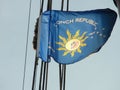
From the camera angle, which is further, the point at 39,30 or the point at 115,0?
the point at 115,0

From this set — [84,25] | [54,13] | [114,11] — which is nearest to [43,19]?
[54,13]

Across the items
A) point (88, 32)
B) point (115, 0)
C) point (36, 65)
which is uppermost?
point (115, 0)

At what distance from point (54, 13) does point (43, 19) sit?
0.27 metres

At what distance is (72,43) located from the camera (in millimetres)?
9414

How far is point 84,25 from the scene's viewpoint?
375 inches

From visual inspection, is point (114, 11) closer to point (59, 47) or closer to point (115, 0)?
point (115, 0)

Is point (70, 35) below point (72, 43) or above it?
above

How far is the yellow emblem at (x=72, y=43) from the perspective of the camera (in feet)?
30.7

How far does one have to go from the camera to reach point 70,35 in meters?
9.48

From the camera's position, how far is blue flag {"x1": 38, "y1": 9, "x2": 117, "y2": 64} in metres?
9.29

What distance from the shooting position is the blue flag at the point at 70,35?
9.29 metres

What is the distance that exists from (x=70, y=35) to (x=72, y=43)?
19 centimetres

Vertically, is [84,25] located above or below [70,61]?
above

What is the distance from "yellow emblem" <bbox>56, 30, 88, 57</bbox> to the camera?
9359 mm
